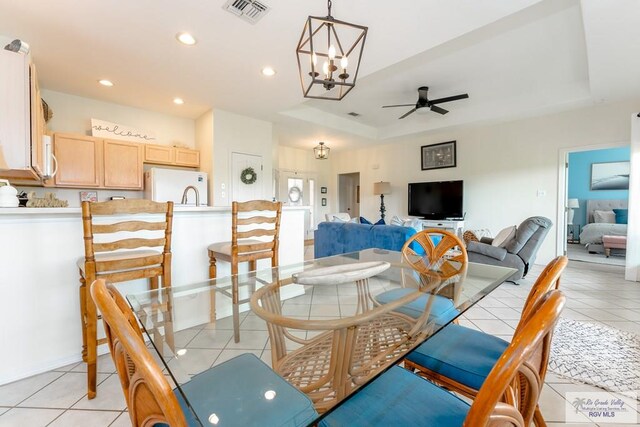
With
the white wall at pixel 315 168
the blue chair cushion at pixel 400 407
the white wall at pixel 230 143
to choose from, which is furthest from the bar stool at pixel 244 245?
the white wall at pixel 315 168

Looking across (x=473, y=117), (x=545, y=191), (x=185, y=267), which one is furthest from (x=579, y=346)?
(x=473, y=117)

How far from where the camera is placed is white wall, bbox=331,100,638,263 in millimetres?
4223

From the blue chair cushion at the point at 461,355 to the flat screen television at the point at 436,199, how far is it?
4909 mm

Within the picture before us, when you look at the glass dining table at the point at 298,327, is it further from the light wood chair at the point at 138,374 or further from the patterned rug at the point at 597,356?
the patterned rug at the point at 597,356

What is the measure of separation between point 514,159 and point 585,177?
9.30ft

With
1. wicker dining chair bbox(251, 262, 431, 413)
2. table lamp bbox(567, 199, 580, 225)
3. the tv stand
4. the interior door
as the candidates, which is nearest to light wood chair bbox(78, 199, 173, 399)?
wicker dining chair bbox(251, 262, 431, 413)

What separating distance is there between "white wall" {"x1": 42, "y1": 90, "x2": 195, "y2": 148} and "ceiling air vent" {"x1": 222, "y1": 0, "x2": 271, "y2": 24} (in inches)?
124

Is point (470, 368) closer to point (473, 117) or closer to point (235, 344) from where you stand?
point (235, 344)

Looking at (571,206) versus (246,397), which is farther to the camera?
(571,206)

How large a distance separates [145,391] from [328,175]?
7.87m

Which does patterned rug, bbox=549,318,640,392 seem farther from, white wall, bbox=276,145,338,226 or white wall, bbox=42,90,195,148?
white wall, bbox=276,145,338,226

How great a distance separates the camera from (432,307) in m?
1.29

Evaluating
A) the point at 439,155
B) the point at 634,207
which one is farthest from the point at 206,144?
the point at 634,207

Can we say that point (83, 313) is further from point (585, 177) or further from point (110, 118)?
point (585, 177)
